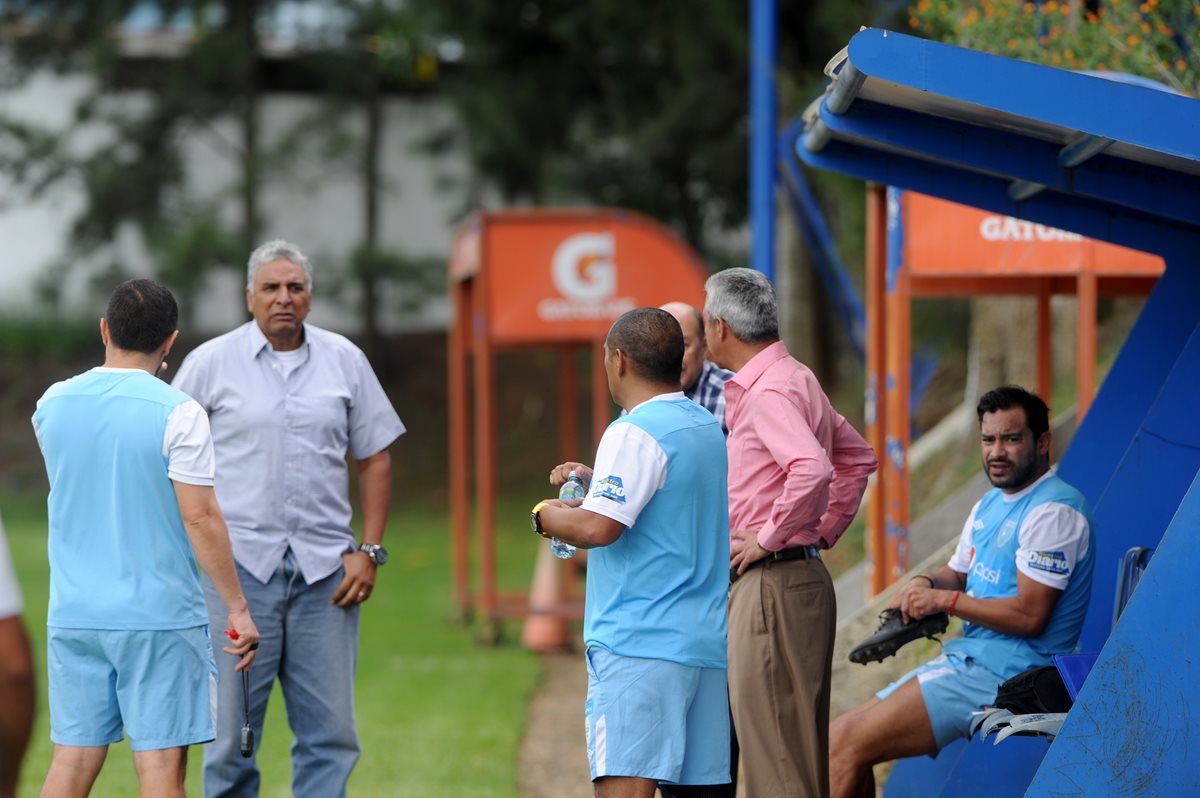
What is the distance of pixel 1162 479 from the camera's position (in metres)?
5.44

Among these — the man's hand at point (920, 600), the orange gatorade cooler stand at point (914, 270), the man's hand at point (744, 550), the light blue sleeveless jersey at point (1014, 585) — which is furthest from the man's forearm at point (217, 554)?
the orange gatorade cooler stand at point (914, 270)

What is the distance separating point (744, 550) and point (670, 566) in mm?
646

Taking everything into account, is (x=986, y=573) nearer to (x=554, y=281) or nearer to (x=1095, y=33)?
(x=1095, y=33)

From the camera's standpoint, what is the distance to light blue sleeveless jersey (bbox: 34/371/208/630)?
4.70 meters

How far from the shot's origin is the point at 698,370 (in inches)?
232

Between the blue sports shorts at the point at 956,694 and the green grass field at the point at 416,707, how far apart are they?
2.33 m

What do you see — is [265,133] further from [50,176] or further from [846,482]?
[846,482]

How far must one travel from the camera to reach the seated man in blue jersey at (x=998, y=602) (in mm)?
4973

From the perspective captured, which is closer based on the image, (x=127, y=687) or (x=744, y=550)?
(x=127, y=687)

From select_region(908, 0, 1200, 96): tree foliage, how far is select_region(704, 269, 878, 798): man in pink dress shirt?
251 centimetres

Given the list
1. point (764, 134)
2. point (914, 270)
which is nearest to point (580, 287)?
point (764, 134)

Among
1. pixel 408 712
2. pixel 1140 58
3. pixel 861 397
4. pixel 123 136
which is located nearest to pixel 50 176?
pixel 123 136

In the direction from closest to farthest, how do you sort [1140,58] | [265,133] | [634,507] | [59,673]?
[634,507]
[59,673]
[1140,58]
[265,133]

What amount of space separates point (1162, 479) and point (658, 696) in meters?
2.12
